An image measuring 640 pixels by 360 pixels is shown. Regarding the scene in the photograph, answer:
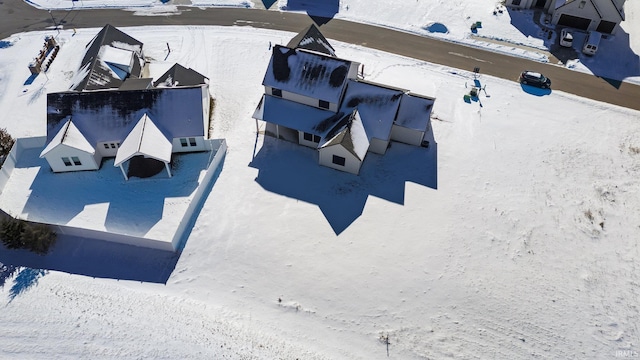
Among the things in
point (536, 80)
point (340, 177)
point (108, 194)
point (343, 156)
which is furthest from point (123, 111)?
point (536, 80)

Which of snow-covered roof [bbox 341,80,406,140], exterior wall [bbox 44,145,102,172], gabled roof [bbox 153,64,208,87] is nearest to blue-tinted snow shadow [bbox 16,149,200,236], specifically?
exterior wall [bbox 44,145,102,172]

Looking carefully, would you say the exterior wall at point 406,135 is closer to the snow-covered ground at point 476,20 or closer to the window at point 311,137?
the window at point 311,137

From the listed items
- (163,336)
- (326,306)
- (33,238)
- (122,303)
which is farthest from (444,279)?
(33,238)

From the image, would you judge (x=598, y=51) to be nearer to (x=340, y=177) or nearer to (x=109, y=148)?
(x=340, y=177)

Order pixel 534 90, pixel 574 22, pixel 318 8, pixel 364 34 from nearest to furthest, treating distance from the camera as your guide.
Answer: pixel 534 90
pixel 574 22
pixel 364 34
pixel 318 8

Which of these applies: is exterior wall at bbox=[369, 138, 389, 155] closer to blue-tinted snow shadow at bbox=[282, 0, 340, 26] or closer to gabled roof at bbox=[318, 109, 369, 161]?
gabled roof at bbox=[318, 109, 369, 161]

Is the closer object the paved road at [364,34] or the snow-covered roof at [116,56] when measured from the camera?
the snow-covered roof at [116,56]

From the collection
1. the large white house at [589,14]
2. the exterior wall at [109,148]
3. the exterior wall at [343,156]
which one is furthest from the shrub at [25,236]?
the large white house at [589,14]
